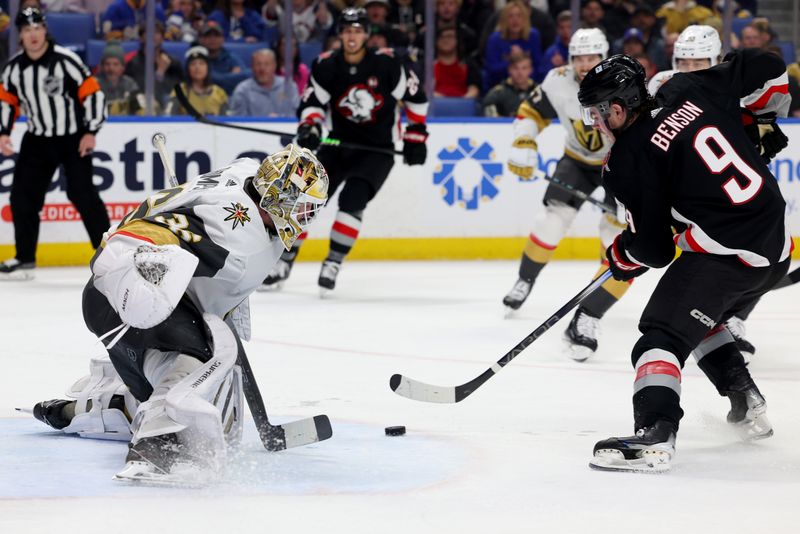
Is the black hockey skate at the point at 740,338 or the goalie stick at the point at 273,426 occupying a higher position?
the goalie stick at the point at 273,426

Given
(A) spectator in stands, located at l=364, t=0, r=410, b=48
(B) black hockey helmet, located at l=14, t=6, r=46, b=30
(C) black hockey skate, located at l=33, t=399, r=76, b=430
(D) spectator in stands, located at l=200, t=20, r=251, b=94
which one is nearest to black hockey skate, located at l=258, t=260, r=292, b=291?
(D) spectator in stands, located at l=200, t=20, r=251, b=94

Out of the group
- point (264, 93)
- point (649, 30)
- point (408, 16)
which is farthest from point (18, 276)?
point (649, 30)

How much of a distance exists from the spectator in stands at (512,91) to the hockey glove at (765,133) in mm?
4016

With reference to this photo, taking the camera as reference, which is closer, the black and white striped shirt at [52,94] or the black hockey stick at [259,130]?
the black hockey stick at [259,130]

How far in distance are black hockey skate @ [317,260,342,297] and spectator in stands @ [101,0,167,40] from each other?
1.93 meters

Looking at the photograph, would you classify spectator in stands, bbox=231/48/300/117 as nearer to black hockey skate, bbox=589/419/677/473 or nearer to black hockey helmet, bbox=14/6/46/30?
black hockey helmet, bbox=14/6/46/30

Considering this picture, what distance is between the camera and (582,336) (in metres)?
4.70

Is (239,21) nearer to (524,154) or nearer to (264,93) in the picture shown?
(264,93)

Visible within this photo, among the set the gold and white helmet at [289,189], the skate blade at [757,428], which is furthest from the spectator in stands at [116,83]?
the skate blade at [757,428]

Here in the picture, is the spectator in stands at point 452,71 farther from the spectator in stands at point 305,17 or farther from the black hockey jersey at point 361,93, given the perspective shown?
the black hockey jersey at point 361,93

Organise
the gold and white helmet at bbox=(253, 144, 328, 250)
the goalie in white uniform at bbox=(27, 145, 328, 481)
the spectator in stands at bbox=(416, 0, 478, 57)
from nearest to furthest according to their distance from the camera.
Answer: the goalie in white uniform at bbox=(27, 145, 328, 481) → the gold and white helmet at bbox=(253, 144, 328, 250) → the spectator in stands at bbox=(416, 0, 478, 57)

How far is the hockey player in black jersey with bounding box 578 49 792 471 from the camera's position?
3.03 m

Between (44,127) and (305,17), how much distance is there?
1766mm

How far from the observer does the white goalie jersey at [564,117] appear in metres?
5.44
